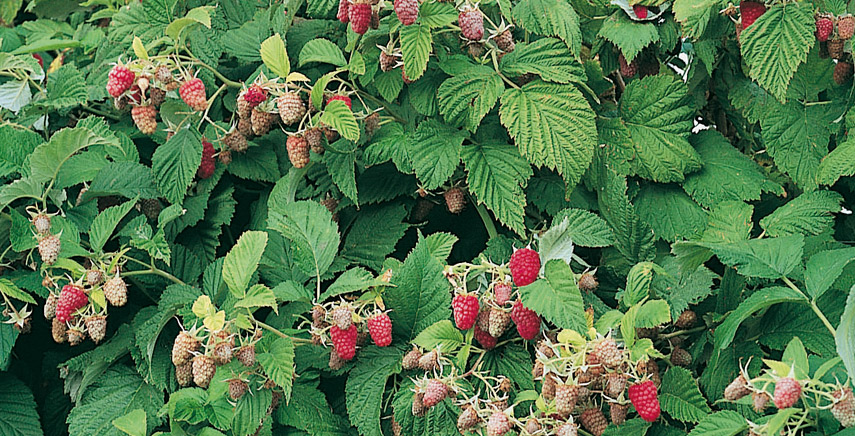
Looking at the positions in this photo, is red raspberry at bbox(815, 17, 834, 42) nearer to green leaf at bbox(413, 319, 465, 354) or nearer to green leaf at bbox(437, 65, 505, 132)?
green leaf at bbox(437, 65, 505, 132)

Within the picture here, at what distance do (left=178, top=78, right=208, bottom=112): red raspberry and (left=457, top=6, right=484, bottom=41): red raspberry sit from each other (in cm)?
42

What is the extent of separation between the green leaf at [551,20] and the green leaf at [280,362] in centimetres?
57

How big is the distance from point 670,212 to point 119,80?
875mm

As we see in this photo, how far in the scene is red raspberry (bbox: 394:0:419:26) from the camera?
1.21m

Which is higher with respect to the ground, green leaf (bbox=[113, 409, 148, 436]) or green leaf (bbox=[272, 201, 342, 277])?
green leaf (bbox=[272, 201, 342, 277])

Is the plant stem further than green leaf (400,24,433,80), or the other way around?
the plant stem

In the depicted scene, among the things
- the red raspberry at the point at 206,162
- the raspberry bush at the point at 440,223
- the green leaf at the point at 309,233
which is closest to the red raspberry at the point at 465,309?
the raspberry bush at the point at 440,223

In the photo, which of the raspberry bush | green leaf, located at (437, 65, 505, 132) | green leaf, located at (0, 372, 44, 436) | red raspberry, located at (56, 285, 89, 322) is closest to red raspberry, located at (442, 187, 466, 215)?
the raspberry bush

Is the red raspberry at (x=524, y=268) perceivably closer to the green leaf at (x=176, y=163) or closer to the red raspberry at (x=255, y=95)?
the red raspberry at (x=255, y=95)

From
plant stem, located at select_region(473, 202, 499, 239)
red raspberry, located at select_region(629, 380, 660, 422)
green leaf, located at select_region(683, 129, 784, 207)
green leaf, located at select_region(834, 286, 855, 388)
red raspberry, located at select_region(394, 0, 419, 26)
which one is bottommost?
plant stem, located at select_region(473, 202, 499, 239)

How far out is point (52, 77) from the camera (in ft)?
5.44

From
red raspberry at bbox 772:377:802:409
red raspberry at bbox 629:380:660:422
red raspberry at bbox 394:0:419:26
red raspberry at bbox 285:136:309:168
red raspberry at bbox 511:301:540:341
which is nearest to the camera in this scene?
red raspberry at bbox 772:377:802:409

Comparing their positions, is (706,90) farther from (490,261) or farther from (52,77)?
(52,77)

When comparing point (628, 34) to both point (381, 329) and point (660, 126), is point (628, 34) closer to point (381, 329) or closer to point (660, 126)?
point (660, 126)
